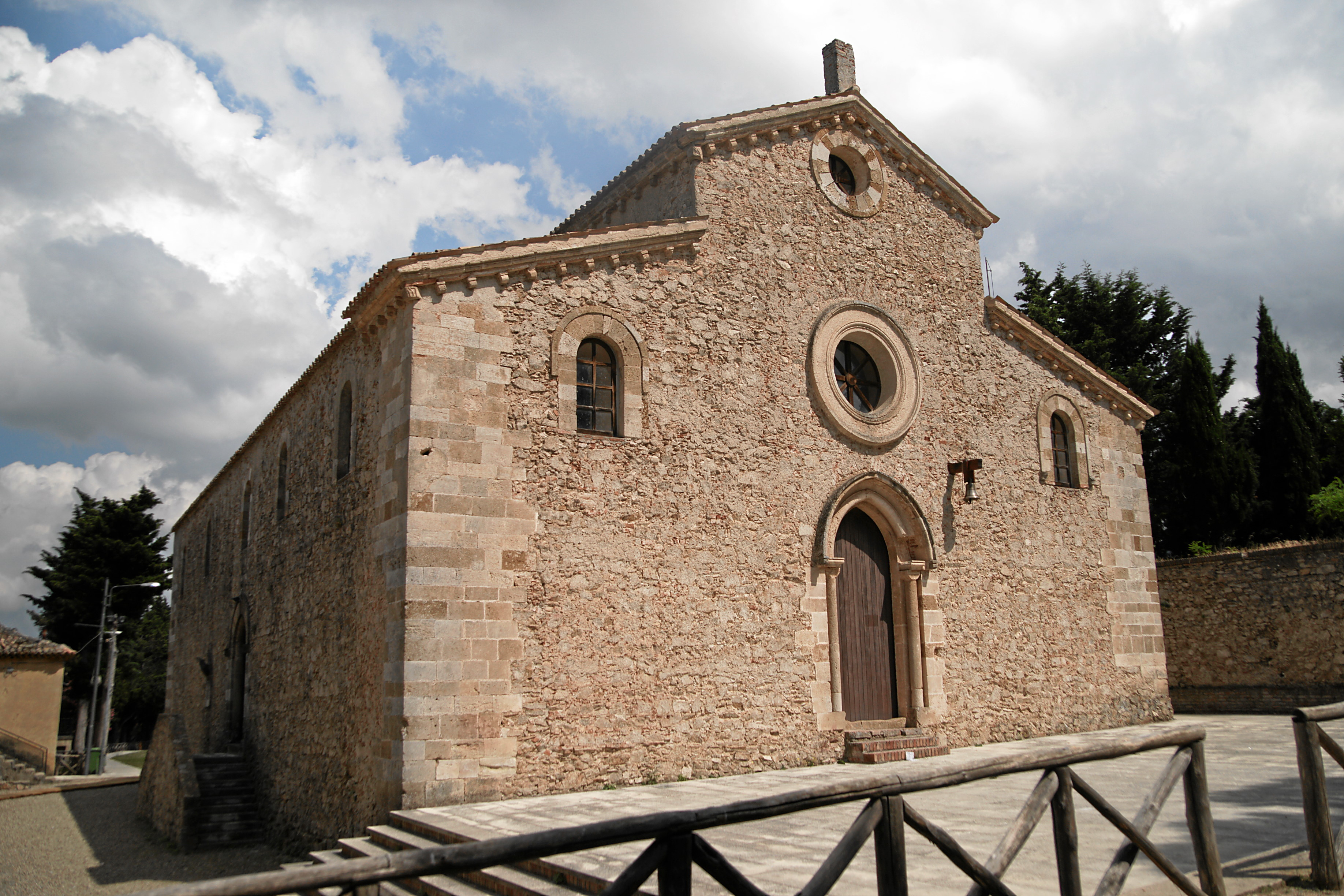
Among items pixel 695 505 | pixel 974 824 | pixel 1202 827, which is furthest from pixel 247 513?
pixel 1202 827

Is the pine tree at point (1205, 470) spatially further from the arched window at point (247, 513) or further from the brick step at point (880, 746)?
the arched window at point (247, 513)

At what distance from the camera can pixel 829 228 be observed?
44.1 feet

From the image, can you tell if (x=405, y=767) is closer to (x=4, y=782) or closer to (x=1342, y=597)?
(x=1342, y=597)

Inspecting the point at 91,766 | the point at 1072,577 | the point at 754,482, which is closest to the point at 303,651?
the point at 754,482

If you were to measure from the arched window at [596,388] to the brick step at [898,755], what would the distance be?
516 centimetres

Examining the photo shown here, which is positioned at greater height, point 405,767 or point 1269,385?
point 1269,385

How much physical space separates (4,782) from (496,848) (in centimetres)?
2674

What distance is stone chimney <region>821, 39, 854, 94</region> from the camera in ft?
48.8

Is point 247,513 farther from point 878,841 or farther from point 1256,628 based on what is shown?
point 1256,628

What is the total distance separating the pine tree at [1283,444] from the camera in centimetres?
2412

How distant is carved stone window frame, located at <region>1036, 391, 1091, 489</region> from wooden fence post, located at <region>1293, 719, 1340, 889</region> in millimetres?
8975

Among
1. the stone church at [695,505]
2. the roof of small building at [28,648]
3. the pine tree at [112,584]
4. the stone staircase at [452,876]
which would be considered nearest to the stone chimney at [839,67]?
the stone church at [695,505]

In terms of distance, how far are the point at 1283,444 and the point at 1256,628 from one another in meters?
9.66

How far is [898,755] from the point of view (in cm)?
1176
